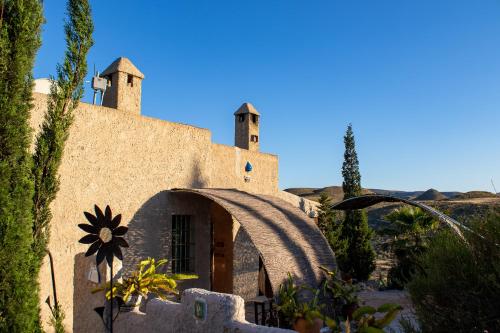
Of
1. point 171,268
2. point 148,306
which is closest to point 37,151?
point 148,306

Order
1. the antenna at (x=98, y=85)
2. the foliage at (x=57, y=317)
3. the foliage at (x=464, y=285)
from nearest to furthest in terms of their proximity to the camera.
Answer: the foliage at (x=464, y=285) < the foliage at (x=57, y=317) < the antenna at (x=98, y=85)

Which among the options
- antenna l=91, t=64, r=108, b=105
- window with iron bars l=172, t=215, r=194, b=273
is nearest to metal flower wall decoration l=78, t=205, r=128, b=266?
window with iron bars l=172, t=215, r=194, b=273

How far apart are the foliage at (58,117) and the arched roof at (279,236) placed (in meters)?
3.91

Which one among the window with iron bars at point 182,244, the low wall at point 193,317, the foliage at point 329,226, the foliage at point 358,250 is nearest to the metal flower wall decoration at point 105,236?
the low wall at point 193,317

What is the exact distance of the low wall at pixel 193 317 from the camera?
640cm

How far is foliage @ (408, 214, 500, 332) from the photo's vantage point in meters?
5.15

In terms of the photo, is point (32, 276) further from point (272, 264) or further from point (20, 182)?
point (272, 264)

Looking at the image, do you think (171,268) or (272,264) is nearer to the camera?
(272,264)

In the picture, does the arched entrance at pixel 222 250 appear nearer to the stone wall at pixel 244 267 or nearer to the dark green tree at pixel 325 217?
the stone wall at pixel 244 267

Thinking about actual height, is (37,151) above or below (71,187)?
above

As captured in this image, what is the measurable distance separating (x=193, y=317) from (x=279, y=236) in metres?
4.51

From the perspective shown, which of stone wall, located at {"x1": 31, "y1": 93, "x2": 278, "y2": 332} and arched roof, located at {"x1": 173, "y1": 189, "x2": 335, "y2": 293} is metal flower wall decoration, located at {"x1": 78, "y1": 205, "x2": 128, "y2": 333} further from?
arched roof, located at {"x1": 173, "y1": 189, "x2": 335, "y2": 293}

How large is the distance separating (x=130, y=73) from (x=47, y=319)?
7.72 metres

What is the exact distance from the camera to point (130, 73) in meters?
13.8
